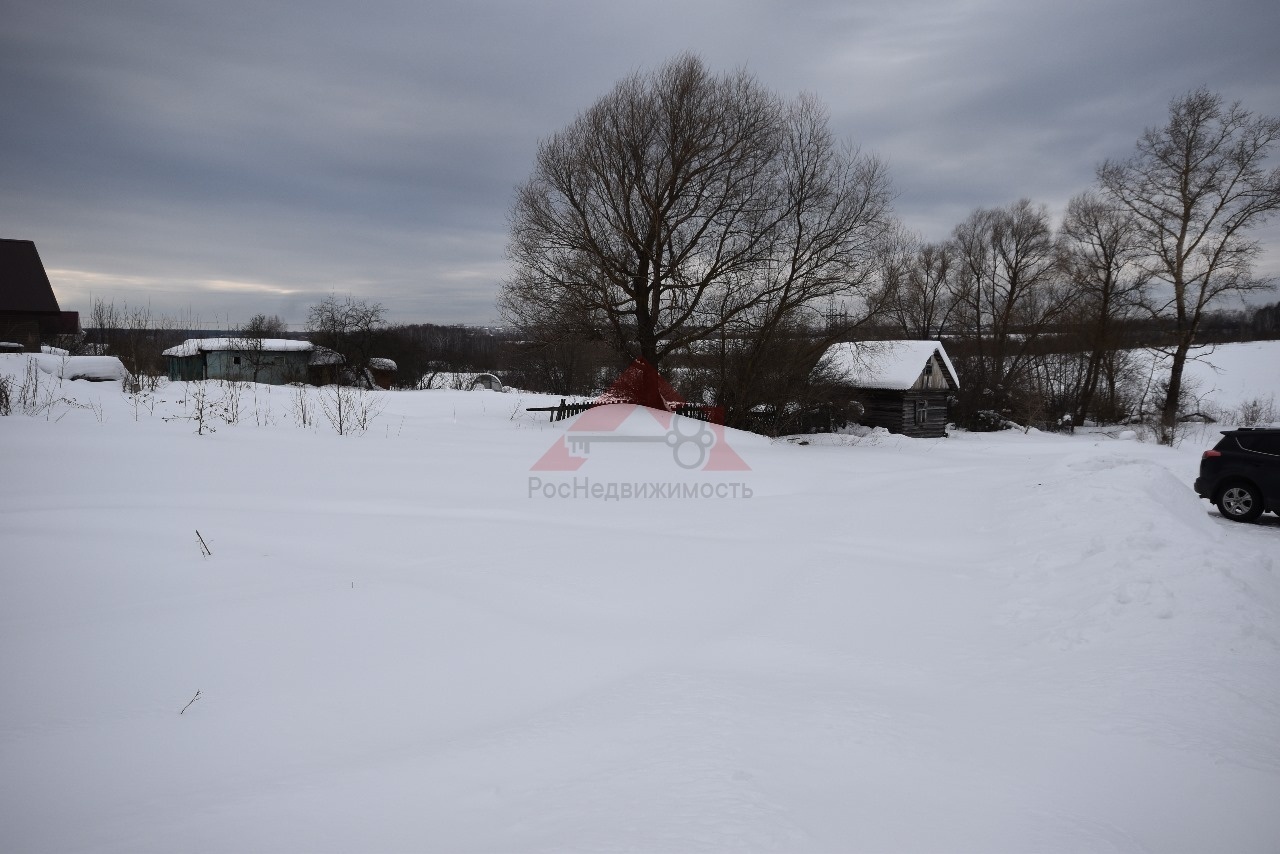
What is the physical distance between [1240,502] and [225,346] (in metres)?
47.4

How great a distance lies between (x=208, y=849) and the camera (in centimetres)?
262

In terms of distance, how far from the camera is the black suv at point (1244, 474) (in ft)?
34.0

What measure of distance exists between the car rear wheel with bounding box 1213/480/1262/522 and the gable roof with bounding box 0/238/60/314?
159 feet

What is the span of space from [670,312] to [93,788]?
61.0 feet

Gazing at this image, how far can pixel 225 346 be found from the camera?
132 feet

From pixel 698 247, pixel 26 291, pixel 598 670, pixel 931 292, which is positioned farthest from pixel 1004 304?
pixel 26 291

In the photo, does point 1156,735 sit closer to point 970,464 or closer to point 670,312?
point 970,464

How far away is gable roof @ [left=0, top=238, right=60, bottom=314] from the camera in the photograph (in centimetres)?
3380

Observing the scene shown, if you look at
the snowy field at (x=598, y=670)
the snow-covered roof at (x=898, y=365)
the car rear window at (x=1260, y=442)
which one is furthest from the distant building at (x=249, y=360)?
the car rear window at (x=1260, y=442)

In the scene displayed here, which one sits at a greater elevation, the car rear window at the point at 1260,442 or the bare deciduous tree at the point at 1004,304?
the bare deciduous tree at the point at 1004,304

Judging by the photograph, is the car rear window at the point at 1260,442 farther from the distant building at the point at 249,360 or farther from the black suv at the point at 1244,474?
the distant building at the point at 249,360

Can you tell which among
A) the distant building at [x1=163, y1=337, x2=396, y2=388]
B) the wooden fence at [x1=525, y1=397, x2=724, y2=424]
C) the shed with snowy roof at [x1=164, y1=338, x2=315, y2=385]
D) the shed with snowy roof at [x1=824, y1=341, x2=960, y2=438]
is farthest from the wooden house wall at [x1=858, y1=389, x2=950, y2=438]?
the shed with snowy roof at [x1=164, y1=338, x2=315, y2=385]

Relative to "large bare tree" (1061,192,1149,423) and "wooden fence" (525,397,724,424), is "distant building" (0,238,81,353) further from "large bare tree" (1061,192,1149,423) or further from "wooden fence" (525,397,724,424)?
"large bare tree" (1061,192,1149,423)

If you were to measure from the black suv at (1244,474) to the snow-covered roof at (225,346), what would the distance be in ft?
148
